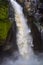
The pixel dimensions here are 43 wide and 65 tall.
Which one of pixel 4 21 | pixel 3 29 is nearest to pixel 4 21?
pixel 4 21

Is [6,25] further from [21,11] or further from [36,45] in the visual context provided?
[21,11]

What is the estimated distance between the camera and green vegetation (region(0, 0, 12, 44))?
7.65 m

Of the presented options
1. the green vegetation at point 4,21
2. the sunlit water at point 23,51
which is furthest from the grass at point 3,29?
the sunlit water at point 23,51

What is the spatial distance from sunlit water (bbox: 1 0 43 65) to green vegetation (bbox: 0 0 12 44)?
2.42ft

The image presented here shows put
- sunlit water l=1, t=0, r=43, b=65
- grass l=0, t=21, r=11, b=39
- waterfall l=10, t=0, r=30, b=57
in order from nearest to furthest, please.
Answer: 1. sunlit water l=1, t=0, r=43, b=65
2. grass l=0, t=21, r=11, b=39
3. waterfall l=10, t=0, r=30, b=57

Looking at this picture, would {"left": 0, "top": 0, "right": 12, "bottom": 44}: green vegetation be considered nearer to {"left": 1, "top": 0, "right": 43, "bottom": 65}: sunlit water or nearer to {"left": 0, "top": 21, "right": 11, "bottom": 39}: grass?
{"left": 0, "top": 21, "right": 11, "bottom": 39}: grass

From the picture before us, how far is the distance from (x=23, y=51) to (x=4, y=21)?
49.2 inches

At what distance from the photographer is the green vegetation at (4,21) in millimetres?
7645

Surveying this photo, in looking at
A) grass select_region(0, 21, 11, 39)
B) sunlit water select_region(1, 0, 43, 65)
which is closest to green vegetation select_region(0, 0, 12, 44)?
grass select_region(0, 21, 11, 39)

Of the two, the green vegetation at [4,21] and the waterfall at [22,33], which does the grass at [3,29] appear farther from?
the waterfall at [22,33]

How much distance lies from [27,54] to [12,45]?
61cm

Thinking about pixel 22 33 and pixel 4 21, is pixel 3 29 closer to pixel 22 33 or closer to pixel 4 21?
pixel 4 21

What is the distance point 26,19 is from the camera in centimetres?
962

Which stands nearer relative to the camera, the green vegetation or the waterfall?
the green vegetation
